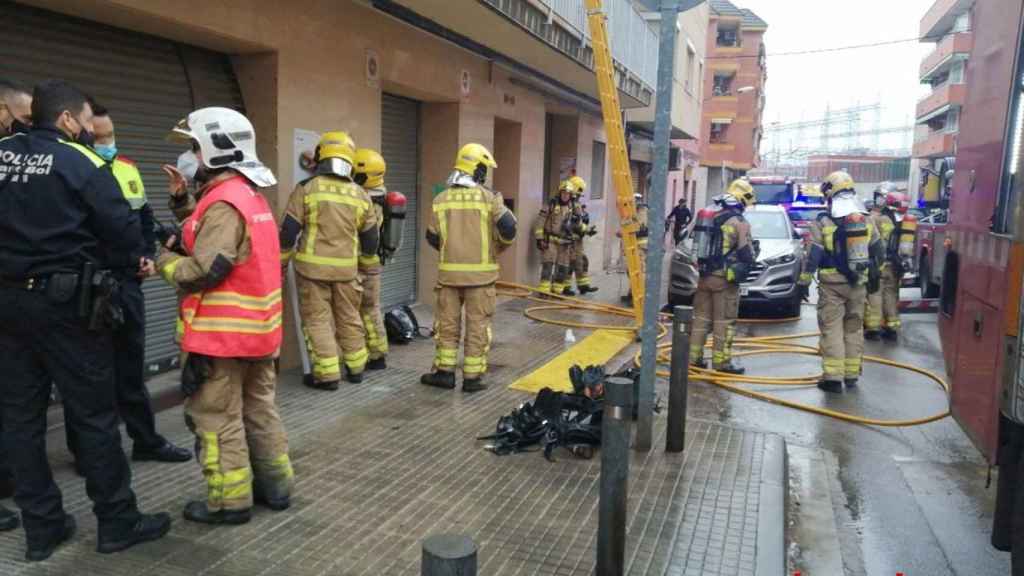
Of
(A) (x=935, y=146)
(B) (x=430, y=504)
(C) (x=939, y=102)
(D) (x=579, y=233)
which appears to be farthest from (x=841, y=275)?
(A) (x=935, y=146)

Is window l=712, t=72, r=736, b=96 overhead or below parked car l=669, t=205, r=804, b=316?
overhead

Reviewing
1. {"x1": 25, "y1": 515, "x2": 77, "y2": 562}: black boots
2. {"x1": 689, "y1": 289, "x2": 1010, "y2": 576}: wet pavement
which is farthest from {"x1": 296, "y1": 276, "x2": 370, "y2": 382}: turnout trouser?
{"x1": 689, "y1": 289, "x2": 1010, "y2": 576}: wet pavement

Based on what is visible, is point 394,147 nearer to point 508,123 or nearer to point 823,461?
point 508,123

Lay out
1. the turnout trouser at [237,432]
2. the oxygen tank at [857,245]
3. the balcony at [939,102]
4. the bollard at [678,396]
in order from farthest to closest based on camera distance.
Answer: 1. the balcony at [939,102]
2. the oxygen tank at [857,245]
3. the bollard at [678,396]
4. the turnout trouser at [237,432]

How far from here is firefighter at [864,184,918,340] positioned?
32.5ft

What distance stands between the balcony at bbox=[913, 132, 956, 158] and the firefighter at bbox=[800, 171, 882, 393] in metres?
46.9

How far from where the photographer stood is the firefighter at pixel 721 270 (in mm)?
7797

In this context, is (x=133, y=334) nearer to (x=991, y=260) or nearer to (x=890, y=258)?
(x=991, y=260)

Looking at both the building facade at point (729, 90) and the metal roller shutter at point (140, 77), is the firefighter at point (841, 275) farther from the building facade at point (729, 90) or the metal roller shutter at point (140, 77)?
the building facade at point (729, 90)

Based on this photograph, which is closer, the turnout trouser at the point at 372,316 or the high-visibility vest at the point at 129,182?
the high-visibility vest at the point at 129,182

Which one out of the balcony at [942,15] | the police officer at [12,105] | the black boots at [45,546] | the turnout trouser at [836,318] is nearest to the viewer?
the black boots at [45,546]

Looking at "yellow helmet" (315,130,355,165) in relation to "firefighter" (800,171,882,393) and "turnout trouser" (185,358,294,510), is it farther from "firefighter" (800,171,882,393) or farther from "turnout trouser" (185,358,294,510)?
"firefighter" (800,171,882,393)

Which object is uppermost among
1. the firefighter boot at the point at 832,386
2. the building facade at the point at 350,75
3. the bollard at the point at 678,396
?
the building facade at the point at 350,75

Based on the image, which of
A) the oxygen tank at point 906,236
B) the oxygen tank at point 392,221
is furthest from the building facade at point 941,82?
the oxygen tank at point 392,221
